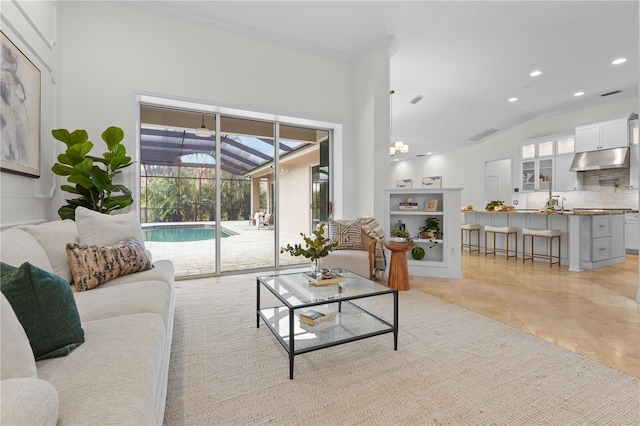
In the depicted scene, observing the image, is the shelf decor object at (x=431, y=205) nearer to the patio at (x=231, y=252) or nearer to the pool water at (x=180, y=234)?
the patio at (x=231, y=252)

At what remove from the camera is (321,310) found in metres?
2.38

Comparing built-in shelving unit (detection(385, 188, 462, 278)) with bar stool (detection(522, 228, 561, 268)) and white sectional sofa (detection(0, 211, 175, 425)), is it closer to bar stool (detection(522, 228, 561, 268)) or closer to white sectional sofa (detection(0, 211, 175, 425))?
bar stool (detection(522, 228, 561, 268))

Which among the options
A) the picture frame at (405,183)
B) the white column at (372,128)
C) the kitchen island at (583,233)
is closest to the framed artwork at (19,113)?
the white column at (372,128)

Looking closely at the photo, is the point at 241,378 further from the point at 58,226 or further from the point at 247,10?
the point at 247,10

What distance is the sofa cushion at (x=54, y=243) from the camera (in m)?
1.90

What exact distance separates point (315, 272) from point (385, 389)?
103 centimetres

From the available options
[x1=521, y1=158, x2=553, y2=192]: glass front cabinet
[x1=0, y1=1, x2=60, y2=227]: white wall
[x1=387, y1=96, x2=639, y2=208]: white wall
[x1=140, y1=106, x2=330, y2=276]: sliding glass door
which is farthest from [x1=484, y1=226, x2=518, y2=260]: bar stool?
[x1=0, y1=1, x2=60, y2=227]: white wall

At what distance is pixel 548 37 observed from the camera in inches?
167

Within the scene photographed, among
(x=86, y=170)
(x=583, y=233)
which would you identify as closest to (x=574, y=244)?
(x=583, y=233)

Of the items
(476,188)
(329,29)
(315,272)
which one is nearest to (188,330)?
(315,272)

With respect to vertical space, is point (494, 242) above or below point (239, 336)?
above

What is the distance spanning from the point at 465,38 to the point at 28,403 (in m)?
5.38

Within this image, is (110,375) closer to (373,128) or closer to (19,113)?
(19,113)

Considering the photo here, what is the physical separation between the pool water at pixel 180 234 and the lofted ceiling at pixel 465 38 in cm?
285
